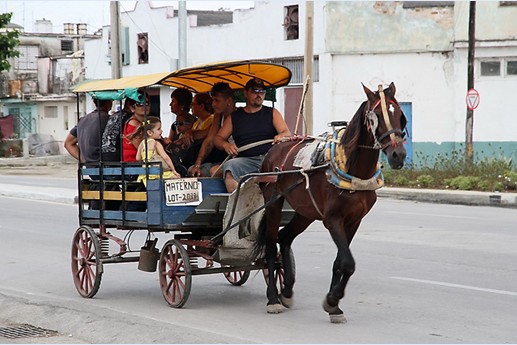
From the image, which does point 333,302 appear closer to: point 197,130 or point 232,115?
point 232,115

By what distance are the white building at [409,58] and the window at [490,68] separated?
32 millimetres

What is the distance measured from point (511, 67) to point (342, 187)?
2475 centimetres

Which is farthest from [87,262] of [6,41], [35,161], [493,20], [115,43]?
[6,41]

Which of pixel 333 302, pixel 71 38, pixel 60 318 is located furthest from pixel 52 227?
pixel 71 38

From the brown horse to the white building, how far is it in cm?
2248

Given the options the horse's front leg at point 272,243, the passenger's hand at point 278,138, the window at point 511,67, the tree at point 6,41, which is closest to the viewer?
the horse's front leg at point 272,243

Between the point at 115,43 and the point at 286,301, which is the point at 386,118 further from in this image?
the point at 115,43

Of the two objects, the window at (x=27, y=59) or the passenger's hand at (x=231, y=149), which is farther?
the window at (x=27, y=59)

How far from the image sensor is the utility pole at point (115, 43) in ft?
92.3

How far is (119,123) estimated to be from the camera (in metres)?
11.1

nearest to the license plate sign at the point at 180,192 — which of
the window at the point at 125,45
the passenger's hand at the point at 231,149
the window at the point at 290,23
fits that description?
the passenger's hand at the point at 231,149

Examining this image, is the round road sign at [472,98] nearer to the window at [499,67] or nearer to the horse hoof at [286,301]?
the window at [499,67]

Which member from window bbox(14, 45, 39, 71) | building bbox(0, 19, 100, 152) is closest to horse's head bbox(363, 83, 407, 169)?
building bbox(0, 19, 100, 152)

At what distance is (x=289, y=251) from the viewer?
399 inches
